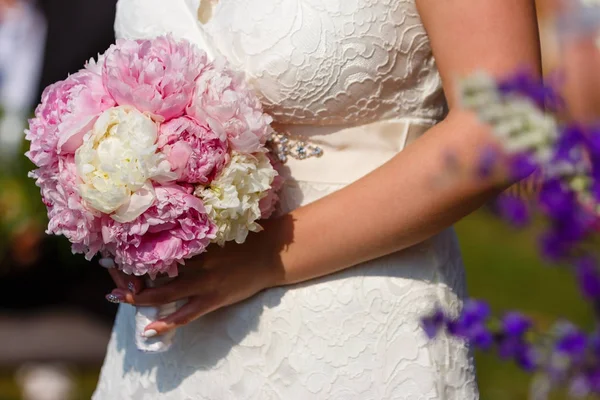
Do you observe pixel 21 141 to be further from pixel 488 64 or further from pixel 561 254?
pixel 561 254

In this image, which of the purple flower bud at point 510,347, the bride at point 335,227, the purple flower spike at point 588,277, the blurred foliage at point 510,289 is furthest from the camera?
the blurred foliage at point 510,289

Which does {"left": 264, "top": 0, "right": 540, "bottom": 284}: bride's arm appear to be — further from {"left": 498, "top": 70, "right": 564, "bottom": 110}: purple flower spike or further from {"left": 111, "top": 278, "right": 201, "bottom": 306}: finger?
{"left": 498, "top": 70, "right": 564, "bottom": 110}: purple flower spike

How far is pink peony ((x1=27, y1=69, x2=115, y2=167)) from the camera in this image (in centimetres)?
170

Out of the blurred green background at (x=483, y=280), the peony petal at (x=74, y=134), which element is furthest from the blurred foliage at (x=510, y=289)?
the peony petal at (x=74, y=134)

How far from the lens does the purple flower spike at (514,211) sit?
2.38ft

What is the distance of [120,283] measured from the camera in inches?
78.0

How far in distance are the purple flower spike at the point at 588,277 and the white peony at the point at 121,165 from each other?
1075 mm

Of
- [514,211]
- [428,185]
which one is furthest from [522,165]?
[428,185]

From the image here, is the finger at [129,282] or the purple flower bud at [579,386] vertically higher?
the finger at [129,282]

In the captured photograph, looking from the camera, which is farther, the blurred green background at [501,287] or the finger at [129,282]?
the blurred green background at [501,287]

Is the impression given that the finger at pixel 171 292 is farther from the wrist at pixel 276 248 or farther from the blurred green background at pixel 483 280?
the blurred green background at pixel 483 280

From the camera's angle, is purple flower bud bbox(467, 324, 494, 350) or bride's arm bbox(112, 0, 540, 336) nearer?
purple flower bud bbox(467, 324, 494, 350)

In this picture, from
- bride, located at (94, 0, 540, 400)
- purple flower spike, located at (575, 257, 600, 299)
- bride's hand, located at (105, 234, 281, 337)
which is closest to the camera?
purple flower spike, located at (575, 257, 600, 299)

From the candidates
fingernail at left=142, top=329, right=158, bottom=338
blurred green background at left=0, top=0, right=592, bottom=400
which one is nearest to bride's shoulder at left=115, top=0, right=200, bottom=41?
fingernail at left=142, top=329, right=158, bottom=338
